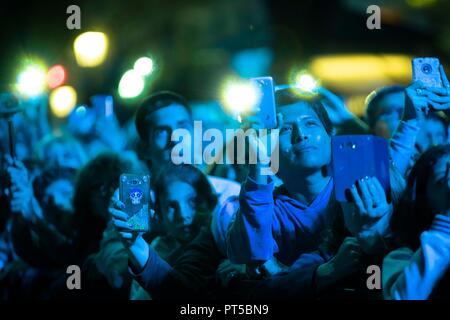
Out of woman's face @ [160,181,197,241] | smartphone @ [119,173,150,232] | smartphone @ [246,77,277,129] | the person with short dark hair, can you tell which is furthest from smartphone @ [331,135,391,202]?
smartphone @ [119,173,150,232]

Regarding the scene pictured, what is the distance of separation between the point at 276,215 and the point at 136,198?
629 mm

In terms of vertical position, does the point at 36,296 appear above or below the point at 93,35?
below

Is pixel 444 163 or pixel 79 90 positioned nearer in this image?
pixel 444 163

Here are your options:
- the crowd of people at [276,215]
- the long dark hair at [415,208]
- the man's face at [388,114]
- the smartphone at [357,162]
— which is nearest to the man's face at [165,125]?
the crowd of people at [276,215]

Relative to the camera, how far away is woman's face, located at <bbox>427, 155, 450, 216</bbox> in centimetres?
254

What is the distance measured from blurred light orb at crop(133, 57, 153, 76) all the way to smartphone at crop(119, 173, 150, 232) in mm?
Result: 548

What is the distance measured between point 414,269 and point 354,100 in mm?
852

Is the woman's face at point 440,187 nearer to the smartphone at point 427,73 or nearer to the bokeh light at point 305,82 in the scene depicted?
the smartphone at point 427,73

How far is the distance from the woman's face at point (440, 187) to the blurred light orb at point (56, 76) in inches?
80.9

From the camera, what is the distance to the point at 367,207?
8.36 ft

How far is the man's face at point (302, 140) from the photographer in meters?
2.68
